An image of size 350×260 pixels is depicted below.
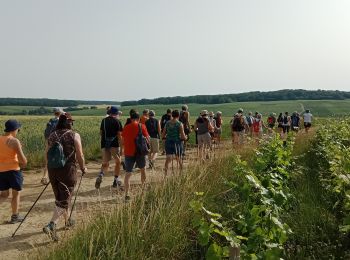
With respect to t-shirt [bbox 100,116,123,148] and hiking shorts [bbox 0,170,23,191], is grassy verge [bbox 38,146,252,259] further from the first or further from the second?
t-shirt [bbox 100,116,123,148]

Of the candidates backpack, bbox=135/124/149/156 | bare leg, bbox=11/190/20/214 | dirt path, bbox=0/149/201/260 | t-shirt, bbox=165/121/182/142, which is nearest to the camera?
dirt path, bbox=0/149/201/260

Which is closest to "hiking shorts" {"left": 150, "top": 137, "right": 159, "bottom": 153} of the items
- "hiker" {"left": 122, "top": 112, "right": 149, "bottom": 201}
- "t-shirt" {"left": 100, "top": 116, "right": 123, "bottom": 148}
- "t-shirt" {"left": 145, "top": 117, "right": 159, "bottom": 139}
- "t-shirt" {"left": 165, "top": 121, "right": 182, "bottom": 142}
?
"t-shirt" {"left": 145, "top": 117, "right": 159, "bottom": 139}

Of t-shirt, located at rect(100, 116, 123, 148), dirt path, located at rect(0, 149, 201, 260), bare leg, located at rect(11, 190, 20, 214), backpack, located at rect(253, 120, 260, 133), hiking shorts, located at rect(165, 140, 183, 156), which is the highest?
t-shirt, located at rect(100, 116, 123, 148)

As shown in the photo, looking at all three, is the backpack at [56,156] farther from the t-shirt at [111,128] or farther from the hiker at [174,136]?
the hiker at [174,136]

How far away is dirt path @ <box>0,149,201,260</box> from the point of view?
616 cm

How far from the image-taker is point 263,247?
4.30m

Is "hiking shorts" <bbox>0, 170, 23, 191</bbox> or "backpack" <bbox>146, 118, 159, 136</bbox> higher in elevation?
"backpack" <bbox>146, 118, 159, 136</bbox>

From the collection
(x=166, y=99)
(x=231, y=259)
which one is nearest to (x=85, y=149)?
(x=231, y=259)

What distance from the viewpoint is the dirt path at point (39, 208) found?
20.2 feet

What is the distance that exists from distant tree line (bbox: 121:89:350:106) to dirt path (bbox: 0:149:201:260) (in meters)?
106

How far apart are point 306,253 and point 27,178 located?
969cm

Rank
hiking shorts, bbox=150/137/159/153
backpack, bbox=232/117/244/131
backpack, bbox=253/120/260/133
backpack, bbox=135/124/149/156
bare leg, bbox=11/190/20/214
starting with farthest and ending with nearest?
backpack, bbox=253/120/260/133 < backpack, bbox=232/117/244/131 < hiking shorts, bbox=150/137/159/153 < backpack, bbox=135/124/149/156 < bare leg, bbox=11/190/20/214

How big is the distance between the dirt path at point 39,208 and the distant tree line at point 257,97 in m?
106

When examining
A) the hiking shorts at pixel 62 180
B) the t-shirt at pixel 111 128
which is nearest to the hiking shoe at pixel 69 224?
the hiking shorts at pixel 62 180
